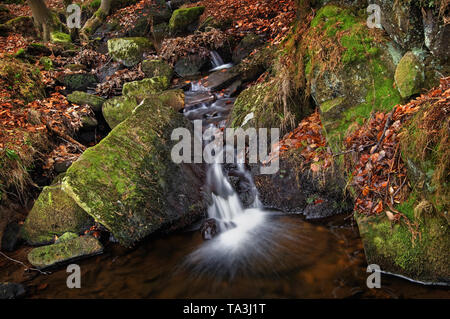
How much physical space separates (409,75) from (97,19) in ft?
49.1

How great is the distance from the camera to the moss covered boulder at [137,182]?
4.55 meters

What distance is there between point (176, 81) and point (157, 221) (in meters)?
5.85

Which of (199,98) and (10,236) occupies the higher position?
(199,98)

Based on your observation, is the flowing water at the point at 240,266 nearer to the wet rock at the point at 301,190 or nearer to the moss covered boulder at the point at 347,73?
the wet rock at the point at 301,190

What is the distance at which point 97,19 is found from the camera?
46.9 ft

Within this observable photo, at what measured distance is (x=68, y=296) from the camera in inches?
159

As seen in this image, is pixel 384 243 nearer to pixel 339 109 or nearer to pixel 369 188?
pixel 369 188

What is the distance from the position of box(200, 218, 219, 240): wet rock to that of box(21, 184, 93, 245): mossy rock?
2.33 meters

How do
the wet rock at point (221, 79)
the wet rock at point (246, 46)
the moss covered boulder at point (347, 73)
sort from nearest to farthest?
1. the moss covered boulder at point (347, 73)
2. the wet rock at point (221, 79)
3. the wet rock at point (246, 46)

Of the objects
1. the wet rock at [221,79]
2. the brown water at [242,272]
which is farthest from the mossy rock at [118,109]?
the brown water at [242,272]

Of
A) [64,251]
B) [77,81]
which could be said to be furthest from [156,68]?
[64,251]

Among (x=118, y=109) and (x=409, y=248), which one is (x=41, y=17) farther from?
(x=409, y=248)

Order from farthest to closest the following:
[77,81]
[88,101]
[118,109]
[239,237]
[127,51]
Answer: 1. [127,51]
2. [77,81]
3. [88,101]
4. [118,109]
5. [239,237]

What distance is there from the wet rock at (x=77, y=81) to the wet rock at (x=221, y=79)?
4.03 m
